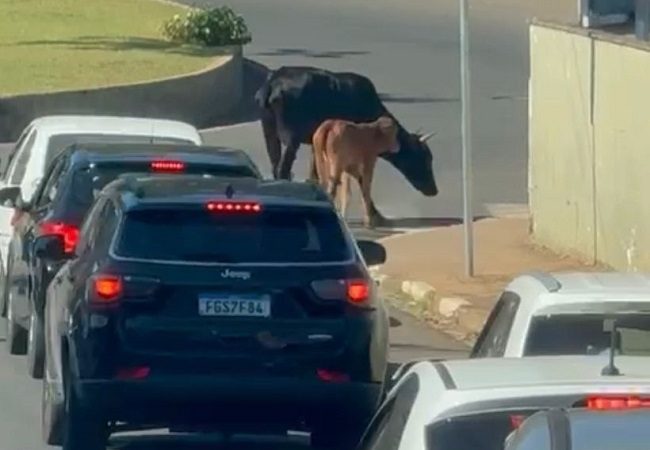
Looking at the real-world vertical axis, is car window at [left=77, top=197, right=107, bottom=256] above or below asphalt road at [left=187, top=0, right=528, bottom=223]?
above

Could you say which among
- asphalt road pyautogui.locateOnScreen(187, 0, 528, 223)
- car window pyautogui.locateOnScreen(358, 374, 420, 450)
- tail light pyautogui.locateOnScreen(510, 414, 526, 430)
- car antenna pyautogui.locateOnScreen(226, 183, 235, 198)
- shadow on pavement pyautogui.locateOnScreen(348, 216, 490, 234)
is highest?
tail light pyautogui.locateOnScreen(510, 414, 526, 430)

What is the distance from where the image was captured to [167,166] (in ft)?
45.4

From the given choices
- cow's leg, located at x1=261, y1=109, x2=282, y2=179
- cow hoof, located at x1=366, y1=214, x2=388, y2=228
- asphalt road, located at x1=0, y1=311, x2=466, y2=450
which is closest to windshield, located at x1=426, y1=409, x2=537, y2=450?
Result: asphalt road, located at x1=0, y1=311, x2=466, y2=450

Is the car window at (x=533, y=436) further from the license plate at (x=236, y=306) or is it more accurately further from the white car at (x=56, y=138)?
the white car at (x=56, y=138)

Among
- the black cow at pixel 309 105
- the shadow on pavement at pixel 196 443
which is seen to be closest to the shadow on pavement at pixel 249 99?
the black cow at pixel 309 105

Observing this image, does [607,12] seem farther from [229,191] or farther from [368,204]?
[229,191]

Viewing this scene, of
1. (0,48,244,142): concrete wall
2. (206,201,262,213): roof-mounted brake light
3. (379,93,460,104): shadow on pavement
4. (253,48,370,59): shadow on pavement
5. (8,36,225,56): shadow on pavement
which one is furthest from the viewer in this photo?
(253,48,370,59): shadow on pavement

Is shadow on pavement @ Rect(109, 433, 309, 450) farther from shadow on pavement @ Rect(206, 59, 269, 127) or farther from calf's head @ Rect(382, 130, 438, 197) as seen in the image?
shadow on pavement @ Rect(206, 59, 269, 127)

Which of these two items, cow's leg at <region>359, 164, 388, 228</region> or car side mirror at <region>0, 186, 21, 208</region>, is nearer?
car side mirror at <region>0, 186, 21, 208</region>

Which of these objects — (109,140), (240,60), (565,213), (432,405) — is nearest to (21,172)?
(109,140)

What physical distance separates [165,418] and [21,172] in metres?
7.14

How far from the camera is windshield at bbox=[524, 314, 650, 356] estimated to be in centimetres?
890

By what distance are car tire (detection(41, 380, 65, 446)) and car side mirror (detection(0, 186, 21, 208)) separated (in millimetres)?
3775

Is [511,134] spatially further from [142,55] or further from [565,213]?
[565,213]
